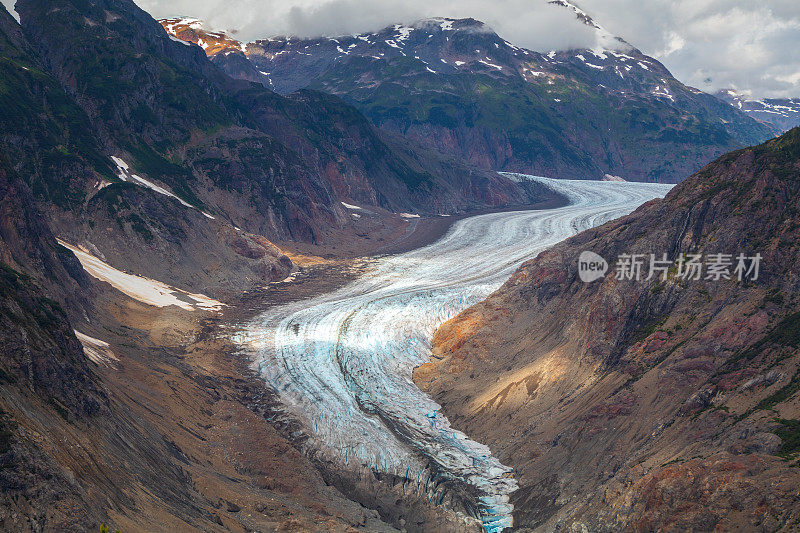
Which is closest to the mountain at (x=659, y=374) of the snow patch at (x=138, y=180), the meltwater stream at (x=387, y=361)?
the meltwater stream at (x=387, y=361)

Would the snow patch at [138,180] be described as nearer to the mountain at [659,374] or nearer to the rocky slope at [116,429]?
the rocky slope at [116,429]

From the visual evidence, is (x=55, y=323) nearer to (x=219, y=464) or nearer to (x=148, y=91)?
(x=219, y=464)

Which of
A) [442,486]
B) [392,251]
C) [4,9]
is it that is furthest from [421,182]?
[442,486]

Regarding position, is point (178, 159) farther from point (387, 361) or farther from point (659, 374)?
point (659, 374)

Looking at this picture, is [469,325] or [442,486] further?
[469,325]

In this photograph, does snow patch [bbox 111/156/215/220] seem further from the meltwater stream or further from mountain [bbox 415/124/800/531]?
mountain [bbox 415/124/800/531]

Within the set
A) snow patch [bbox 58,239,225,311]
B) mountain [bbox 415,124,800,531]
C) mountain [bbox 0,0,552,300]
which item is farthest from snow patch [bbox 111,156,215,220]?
mountain [bbox 415,124,800,531]

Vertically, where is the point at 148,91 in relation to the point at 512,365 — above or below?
above
